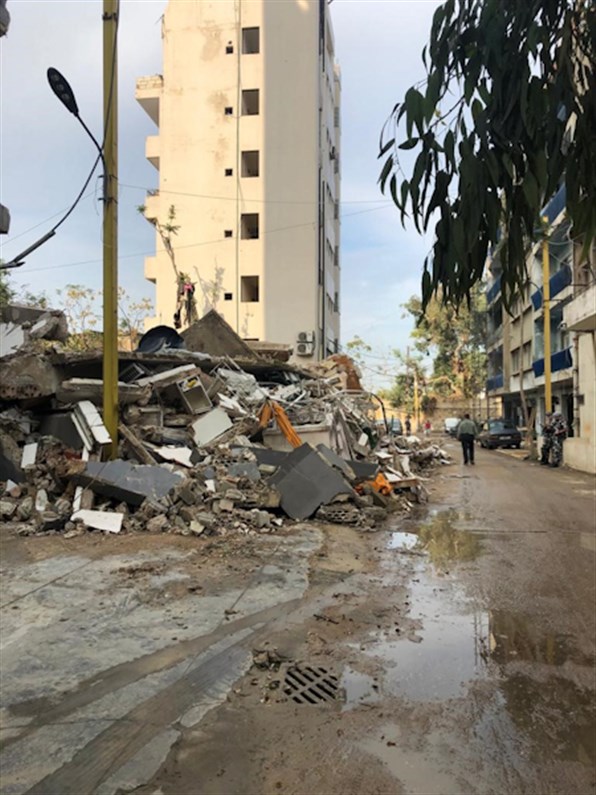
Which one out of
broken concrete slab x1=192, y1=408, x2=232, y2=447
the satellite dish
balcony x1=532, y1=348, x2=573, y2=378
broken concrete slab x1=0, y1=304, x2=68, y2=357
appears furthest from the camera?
balcony x1=532, y1=348, x2=573, y2=378

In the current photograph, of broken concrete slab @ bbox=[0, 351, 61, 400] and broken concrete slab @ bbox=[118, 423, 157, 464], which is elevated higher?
broken concrete slab @ bbox=[0, 351, 61, 400]

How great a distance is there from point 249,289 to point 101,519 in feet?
78.4

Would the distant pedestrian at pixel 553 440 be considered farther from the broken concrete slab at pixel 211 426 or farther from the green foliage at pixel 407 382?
the green foliage at pixel 407 382

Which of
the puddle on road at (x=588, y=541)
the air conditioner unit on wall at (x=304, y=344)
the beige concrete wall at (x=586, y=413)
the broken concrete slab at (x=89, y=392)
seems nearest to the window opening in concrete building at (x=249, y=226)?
the air conditioner unit on wall at (x=304, y=344)

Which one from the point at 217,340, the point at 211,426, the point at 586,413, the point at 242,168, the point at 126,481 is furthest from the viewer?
the point at 242,168

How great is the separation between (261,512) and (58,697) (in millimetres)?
5245

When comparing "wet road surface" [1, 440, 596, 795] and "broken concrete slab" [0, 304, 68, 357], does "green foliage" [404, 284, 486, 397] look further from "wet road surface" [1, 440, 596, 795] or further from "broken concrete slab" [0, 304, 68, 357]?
"wet road surface" [1, 440, 596, 795]

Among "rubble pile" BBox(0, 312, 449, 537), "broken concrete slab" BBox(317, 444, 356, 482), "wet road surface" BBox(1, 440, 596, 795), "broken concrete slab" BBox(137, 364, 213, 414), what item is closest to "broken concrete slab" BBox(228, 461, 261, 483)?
"rubble pile" BBox(0, 312, 449, 537)

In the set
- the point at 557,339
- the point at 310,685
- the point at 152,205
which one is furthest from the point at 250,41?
the point at 310,685

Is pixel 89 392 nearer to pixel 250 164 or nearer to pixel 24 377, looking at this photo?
pixel 24 377

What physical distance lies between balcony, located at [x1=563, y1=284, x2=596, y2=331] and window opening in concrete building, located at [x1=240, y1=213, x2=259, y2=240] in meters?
16.8

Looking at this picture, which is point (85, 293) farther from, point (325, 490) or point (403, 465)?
point (325, 490)

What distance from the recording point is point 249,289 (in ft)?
102

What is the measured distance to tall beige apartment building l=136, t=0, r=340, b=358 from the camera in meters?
30.1
